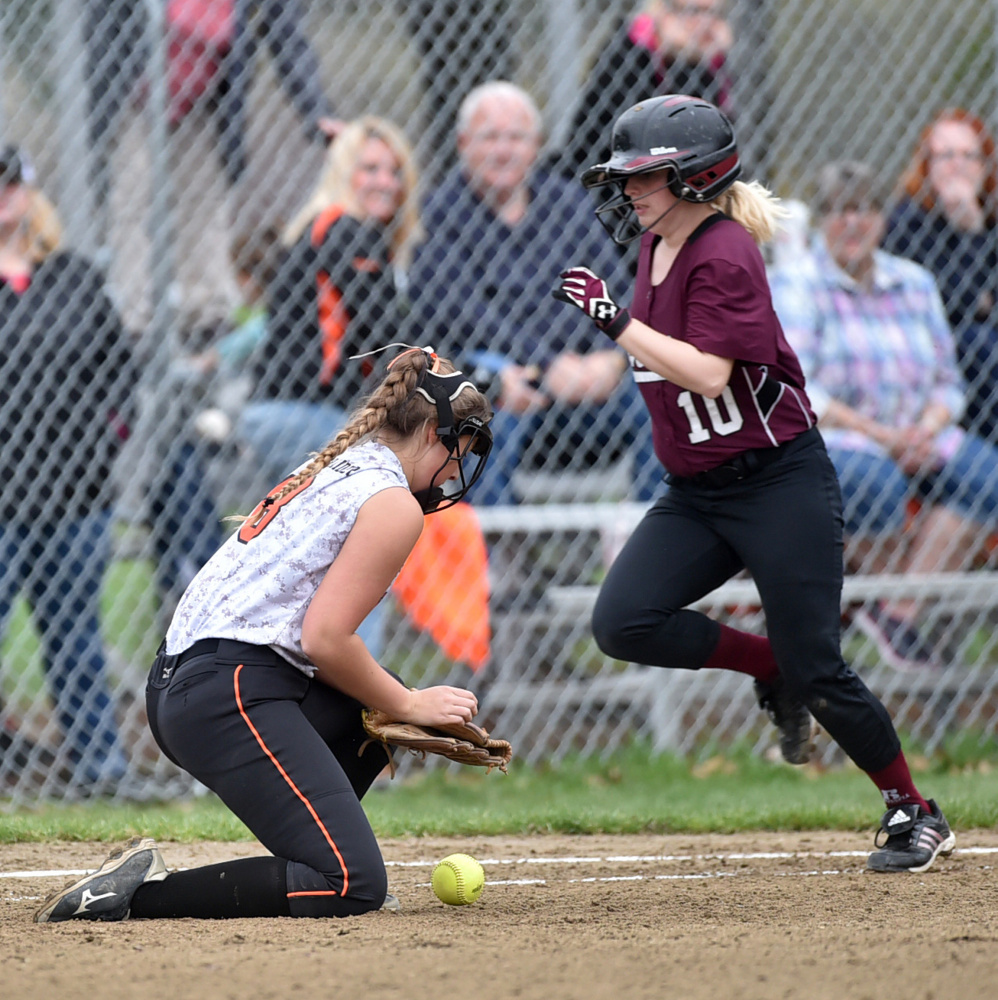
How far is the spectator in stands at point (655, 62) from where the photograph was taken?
21.0ft

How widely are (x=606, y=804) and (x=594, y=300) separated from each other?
2.52 metres

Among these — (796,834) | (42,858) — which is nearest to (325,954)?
(42,858)

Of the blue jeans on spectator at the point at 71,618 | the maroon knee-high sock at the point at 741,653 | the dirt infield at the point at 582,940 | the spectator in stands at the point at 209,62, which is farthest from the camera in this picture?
the spectator in stands at the point at 209,62

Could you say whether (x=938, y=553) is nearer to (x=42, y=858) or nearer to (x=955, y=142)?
(x=955, y=142)

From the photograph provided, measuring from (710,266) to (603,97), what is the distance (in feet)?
8.97

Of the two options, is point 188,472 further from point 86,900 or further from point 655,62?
point 86,900

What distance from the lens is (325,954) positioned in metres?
2.84

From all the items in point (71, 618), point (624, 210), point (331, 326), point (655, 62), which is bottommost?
point (71, 618)

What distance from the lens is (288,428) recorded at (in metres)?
6.07

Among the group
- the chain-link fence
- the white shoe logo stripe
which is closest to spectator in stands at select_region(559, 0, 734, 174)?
the chain-link fence

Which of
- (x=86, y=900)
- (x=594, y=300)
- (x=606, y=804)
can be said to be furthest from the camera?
(x=606, y=804)

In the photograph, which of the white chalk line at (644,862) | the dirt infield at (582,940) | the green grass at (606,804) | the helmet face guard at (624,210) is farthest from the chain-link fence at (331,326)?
the helmet face guard at (624,210)

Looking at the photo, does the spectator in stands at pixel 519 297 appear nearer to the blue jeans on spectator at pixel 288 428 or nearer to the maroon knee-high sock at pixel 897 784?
the blue jeans on spectator at pixel 288 428

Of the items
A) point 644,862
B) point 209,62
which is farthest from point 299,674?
point 209,62
